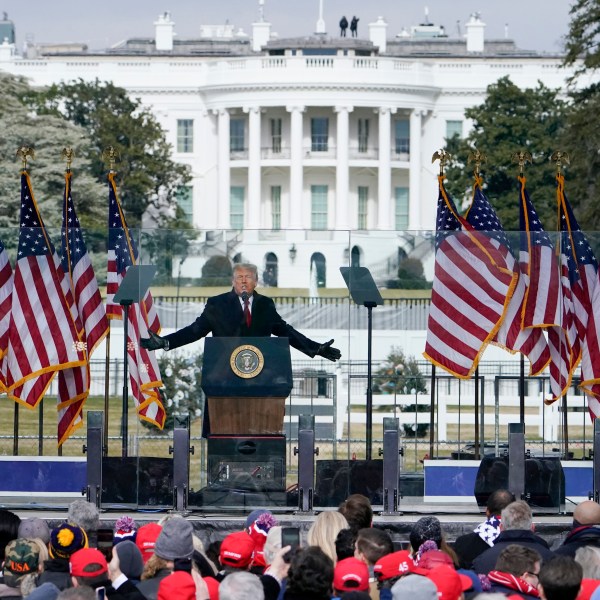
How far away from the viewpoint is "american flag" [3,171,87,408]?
20.2 metres

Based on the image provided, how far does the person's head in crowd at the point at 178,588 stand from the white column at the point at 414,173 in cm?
9178

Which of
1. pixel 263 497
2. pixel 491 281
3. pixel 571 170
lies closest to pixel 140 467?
pixel 263 497

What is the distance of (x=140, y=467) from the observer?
1917 cm

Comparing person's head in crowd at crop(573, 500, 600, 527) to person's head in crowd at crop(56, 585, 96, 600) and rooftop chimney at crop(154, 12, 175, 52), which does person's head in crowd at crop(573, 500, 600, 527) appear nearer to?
person's head in crowd at crop(56, 585, 96, 600)

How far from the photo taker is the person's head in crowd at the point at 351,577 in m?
12.7

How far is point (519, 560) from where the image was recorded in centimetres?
1298

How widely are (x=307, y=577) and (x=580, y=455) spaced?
9.00 meters

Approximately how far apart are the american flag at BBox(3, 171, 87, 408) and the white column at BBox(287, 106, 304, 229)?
83.9m

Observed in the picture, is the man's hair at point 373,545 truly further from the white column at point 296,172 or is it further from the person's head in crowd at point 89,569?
the white column at point 296,172

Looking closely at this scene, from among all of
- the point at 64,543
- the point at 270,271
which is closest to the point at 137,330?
the point at 270,271

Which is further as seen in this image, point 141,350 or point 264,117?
point 264,117

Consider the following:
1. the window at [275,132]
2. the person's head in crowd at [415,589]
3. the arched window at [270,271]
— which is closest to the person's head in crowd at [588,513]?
the person's head in crowd at [415,589]

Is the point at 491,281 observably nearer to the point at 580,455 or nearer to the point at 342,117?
the point at 580,455

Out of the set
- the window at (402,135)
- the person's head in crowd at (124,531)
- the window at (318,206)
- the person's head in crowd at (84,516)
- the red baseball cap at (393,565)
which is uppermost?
the window at (402,135)
